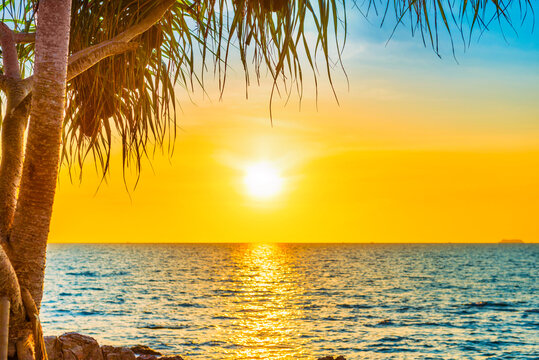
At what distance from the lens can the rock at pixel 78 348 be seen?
25.1ft

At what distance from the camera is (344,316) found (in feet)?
77.7

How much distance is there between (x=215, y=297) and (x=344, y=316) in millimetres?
10316

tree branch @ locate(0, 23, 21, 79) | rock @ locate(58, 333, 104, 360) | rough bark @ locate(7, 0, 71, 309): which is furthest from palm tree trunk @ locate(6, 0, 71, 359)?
rock @ locate(58, 333, 104, 360)

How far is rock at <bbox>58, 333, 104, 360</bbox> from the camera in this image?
7.66 m

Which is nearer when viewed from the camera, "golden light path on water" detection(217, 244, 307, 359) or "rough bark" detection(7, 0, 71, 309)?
"rough bark" detection(7, 0, 71, 309)

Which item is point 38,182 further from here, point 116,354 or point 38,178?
point 116,354

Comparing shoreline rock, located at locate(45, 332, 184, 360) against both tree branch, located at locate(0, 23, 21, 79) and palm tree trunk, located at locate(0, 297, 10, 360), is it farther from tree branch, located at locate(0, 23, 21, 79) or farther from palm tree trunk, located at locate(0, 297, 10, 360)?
palm tree trunk, located at locate(0, 297, 10, 360)

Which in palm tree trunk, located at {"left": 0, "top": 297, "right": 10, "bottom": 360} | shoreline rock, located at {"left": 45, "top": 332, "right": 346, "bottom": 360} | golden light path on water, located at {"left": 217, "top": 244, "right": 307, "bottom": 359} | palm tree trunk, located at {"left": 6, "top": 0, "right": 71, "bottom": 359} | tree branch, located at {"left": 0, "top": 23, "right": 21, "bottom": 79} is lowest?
golden light path on water, located at {"left": 217, "top": 244, "right": 307, "bottom": 359}

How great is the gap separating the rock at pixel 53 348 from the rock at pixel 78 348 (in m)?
0.05

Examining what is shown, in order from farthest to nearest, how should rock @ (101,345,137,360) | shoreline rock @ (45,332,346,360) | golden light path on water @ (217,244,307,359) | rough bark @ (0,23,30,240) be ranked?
golden light path on water @ (217,244,307,359)
rock @ (101,345,137,360)
shoreline rock @ (45,332,346,360)
rough bark @ (0,23,30,240)

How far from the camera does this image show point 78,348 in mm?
7887

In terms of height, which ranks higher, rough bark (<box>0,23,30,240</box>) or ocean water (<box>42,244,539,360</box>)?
rough bark (<box>0,23,30,240</box>)

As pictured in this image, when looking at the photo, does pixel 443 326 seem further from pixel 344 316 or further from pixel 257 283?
pixel 257 283

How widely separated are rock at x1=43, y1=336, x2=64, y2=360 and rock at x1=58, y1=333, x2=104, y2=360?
2.1 inches
